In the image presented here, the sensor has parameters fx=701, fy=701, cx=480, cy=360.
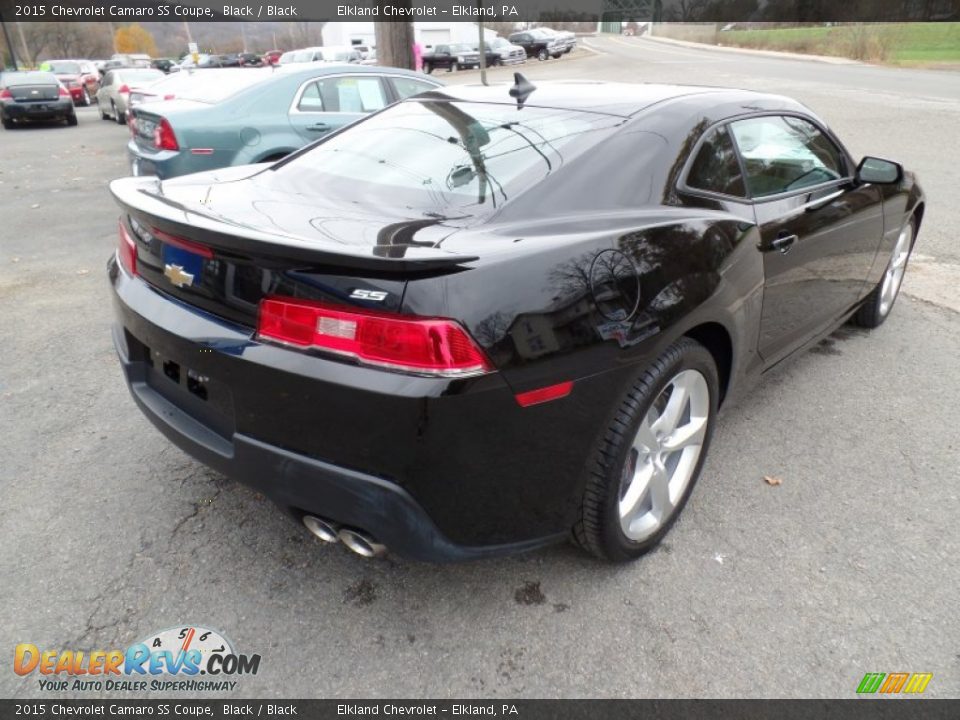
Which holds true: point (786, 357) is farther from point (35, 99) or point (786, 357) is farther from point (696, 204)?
point (35, 99)

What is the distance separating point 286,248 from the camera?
1827 mm

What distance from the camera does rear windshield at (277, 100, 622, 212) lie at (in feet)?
7.70

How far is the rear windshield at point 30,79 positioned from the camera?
17.5 m

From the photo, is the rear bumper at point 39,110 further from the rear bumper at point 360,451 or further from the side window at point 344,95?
the rear bumper at point 360,451

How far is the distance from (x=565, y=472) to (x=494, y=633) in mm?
572

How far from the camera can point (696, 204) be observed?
8.29ft

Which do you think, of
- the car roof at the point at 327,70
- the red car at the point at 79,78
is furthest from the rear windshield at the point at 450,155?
the red car at the point at 79,78

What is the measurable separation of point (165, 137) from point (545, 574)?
220 inches

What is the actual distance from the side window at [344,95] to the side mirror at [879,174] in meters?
5.13

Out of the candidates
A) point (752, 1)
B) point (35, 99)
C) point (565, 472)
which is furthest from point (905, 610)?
point (752, 1)

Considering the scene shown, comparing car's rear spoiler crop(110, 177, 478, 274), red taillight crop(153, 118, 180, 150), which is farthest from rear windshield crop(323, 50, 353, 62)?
car's rear spoiler crop(110, 177, 478, 274)

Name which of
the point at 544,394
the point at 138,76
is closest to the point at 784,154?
the point at 544,394

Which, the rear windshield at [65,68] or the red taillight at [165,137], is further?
the rear windshield at [65,68]

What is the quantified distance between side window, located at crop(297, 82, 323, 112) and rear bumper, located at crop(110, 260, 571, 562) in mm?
A: 5237
